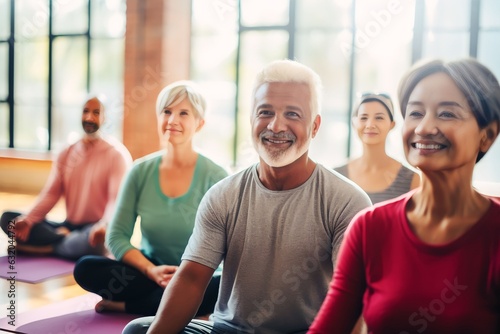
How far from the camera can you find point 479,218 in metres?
1.04

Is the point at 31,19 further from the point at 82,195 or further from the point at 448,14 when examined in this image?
the point at 448,14

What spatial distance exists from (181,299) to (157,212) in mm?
1089

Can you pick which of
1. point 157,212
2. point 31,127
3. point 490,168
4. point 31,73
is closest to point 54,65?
point 31,73

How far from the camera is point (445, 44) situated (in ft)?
17.6

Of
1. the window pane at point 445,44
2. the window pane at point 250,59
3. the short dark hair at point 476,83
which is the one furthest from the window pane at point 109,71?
the short dark hair at point 476,83

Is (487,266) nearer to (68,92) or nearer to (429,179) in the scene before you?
(429,179)

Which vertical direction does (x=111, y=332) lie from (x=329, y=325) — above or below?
below

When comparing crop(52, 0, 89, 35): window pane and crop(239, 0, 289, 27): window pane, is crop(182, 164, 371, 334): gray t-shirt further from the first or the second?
crop(52, 0, 89, 35): window pane

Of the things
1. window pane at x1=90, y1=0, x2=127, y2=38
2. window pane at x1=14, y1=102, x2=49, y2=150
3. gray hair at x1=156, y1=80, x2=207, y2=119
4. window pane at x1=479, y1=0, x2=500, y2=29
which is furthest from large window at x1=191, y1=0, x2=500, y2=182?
gray hair at x1=156, y1=80, x2=207, y2=119

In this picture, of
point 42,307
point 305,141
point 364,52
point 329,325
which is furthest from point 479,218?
point 364,52

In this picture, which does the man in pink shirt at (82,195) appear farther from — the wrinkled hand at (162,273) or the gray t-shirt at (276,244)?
the gray t-shirt at (276,244)

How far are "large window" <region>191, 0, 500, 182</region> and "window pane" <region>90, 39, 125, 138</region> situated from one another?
114 cm

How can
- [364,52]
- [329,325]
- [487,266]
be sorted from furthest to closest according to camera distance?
[364,52], [329,325], [487,266]

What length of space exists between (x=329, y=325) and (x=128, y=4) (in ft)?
19.7
